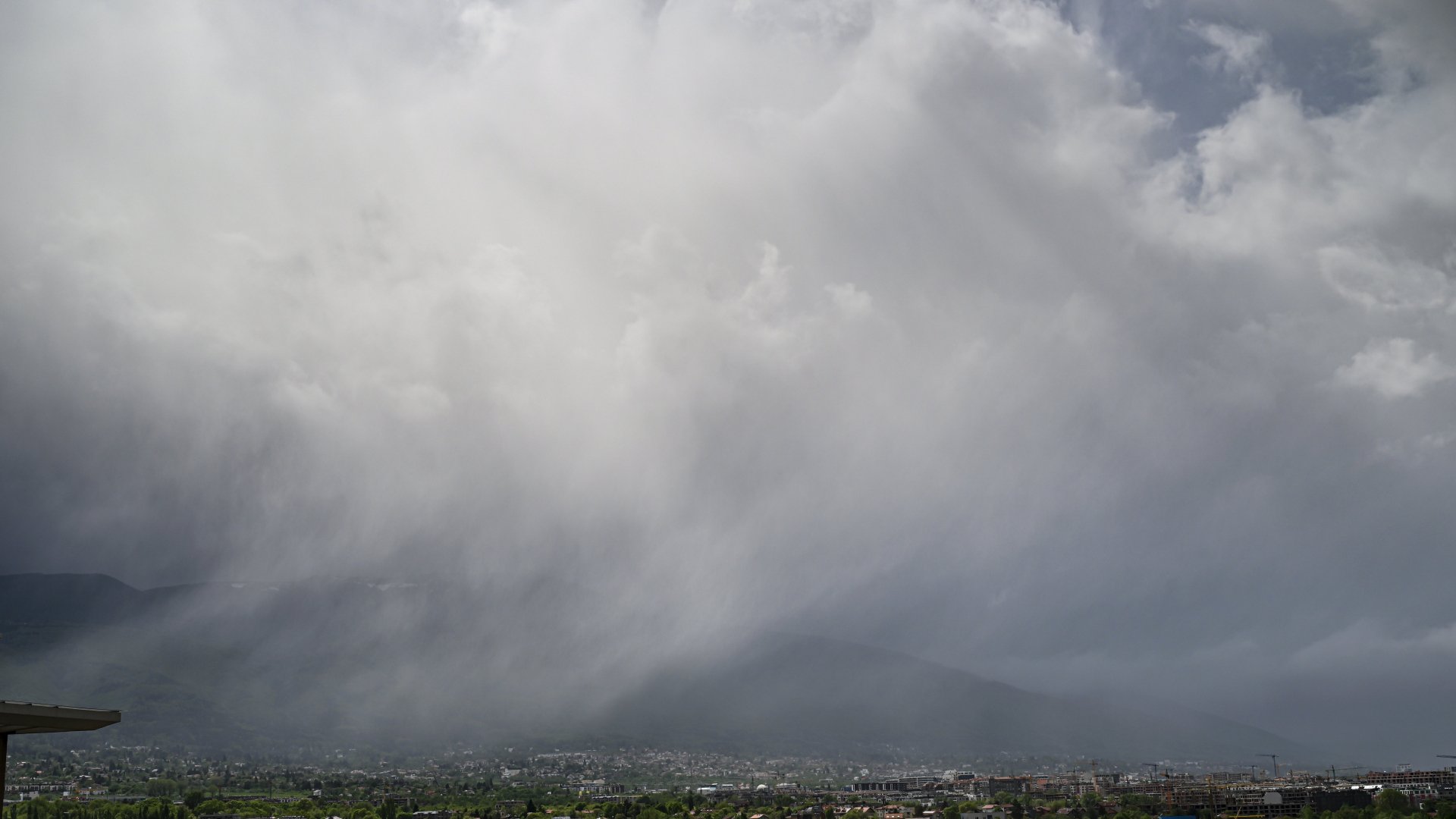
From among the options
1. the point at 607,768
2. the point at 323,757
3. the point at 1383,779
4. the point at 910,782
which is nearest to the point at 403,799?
the point at 910,782

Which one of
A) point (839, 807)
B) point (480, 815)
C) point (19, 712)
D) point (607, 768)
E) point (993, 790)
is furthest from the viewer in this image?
point (607, 768)

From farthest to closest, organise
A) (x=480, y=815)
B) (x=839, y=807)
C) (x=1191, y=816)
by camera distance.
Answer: (x=839, y=807)
(x=480, y=815)
(x=1191, y=816)

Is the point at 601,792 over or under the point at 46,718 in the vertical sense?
under

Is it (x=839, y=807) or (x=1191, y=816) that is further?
(x=839, y=807)

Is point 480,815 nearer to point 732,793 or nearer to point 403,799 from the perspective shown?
point 403,799

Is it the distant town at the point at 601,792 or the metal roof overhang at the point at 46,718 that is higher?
the metal roof overhang at the point at 46,718

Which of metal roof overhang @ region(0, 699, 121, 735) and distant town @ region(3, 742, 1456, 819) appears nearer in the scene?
metal roof overhang @ region(0, 699, 121, 735)

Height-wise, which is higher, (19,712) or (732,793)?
(19,712)

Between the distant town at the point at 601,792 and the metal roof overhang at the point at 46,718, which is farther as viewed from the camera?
the distant town at the point at 601,792
